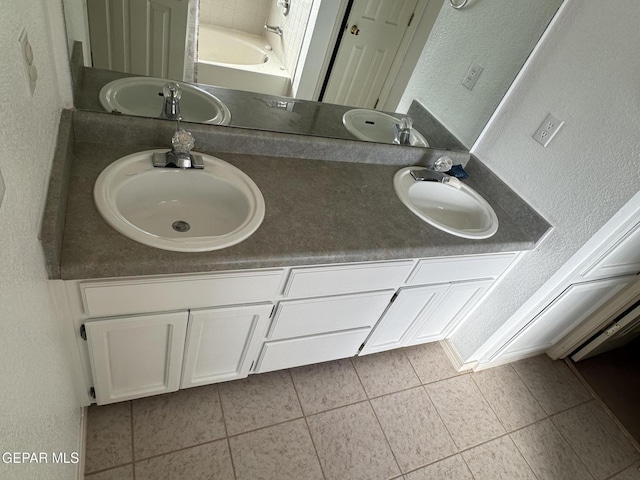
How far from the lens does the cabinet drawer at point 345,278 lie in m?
1.15

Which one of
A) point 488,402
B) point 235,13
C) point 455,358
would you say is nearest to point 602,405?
point 488,402

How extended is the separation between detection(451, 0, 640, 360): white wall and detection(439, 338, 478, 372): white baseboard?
37 cm

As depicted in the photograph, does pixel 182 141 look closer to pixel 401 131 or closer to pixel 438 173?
pixel 401 131

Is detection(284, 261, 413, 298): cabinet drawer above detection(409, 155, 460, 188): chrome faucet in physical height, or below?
below

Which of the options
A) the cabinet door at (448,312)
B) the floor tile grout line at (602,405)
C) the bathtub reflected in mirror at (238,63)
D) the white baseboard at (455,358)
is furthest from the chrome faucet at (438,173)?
the floor tile grout line at (602,405)

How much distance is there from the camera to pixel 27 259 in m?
0.66

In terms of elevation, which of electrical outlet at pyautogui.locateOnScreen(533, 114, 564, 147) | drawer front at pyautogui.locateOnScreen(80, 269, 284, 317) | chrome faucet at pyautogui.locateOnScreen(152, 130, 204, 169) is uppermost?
electrical outlet at pyautogui.locateOnScreen(533, 114, 564, 147)

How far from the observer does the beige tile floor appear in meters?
1.33

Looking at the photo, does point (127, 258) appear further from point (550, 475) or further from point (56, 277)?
point (550, 475)

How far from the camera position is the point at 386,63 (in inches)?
57.4

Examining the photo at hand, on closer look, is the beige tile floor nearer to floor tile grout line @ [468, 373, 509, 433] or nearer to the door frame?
floor tile grout line @ [468, 373, 509, 433]

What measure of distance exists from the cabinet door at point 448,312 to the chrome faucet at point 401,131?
65 centimetres

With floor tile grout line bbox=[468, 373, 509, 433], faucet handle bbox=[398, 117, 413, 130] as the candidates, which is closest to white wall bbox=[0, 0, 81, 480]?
faucet handle bbox=[398, 117, 413, 130]

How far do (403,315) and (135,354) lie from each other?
3.26 ft
